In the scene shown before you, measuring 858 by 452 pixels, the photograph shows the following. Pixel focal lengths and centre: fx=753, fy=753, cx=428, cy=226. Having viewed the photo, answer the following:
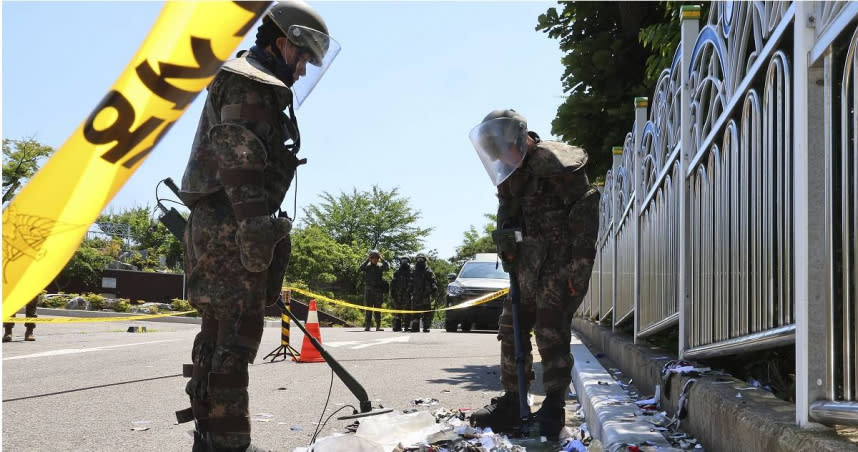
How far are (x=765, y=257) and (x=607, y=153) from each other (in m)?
7.62

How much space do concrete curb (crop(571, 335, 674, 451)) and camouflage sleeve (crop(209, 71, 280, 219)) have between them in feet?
6.03

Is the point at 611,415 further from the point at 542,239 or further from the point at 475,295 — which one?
the point at 475,295

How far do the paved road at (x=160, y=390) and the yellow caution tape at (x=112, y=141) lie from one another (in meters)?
2.66

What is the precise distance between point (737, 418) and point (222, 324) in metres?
2.04

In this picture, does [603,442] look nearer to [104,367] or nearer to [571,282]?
[571,282]

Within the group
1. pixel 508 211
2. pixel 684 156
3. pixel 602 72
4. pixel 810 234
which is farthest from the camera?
pixel 602 72

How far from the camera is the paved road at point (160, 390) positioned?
13.6 ft

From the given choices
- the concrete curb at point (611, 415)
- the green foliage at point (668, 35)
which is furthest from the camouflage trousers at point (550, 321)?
the green foliage at point (668, 35)

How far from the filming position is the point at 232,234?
126 inches

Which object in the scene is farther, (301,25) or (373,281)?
(373,281)

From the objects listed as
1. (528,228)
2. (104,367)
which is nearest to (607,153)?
(528,228)

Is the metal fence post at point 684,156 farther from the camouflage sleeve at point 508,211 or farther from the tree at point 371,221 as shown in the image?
the tree at point 371,221

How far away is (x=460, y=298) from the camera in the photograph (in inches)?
651

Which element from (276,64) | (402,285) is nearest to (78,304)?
(402,285)
